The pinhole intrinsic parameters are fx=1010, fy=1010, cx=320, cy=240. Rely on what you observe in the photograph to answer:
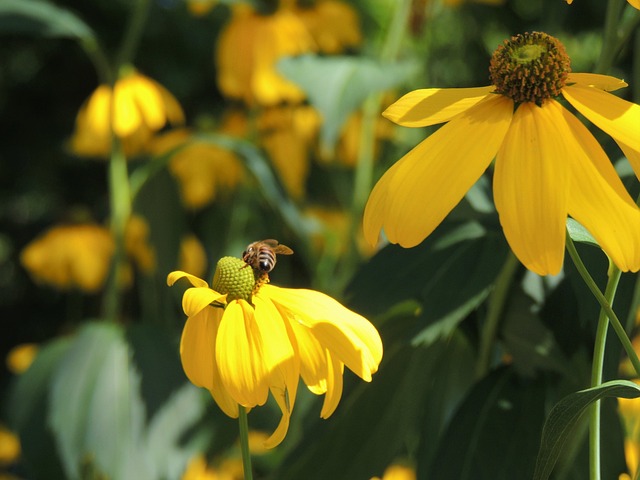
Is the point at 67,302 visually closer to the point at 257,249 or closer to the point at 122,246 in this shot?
the point at 122,246

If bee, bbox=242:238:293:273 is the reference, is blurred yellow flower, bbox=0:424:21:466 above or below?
below

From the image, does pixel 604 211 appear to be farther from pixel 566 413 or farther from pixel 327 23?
pixel 327 23

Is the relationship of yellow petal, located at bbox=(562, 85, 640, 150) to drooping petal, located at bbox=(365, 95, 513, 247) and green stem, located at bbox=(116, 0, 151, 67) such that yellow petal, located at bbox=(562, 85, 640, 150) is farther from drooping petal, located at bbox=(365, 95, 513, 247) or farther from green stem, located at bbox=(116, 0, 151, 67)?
green stem, located at bbox=(116, 0, 151, 67)

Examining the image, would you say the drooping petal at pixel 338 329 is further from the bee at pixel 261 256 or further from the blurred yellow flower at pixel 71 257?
the blurred yellow flower at pixel 71 257

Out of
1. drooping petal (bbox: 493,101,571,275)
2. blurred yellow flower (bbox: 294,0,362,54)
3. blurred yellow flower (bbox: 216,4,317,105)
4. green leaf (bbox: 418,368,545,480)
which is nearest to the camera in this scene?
drooping petal (bbox: 493,101,571,275)

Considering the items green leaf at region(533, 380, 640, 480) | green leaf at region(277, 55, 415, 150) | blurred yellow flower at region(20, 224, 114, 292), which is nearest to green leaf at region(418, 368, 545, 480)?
→ green leaf at region(533, 380, 640, 480)

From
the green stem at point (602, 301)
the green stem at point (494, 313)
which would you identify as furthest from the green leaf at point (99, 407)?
the green stem at point (602, 301)
